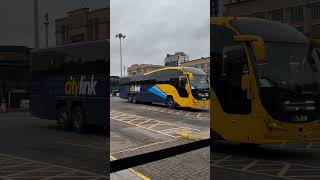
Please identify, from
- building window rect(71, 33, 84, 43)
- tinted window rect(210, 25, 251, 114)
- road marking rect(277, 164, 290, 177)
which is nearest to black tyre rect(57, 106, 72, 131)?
building window rect(71, 33, 84, 43)

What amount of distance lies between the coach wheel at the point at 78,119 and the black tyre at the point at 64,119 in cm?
3

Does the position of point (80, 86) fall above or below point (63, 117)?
above

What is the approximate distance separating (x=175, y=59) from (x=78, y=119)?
515 millimetres

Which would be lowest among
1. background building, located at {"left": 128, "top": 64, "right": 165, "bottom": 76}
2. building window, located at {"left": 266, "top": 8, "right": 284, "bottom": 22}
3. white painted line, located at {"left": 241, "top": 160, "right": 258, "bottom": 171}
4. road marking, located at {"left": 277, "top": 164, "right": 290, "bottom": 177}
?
road marking, located at {"left": 277, "top": 164, "right": 290, "bottom": 177}

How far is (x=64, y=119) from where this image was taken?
5.35 feet

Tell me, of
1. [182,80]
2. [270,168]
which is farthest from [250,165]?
[182,80]

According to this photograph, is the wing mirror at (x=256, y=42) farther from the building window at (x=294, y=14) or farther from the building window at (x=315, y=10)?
the building window at (x=315, y=10)

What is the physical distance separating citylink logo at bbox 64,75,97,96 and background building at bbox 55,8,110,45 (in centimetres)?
16

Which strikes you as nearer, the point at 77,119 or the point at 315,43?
the point at 77,119

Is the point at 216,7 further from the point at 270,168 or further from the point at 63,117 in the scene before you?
the point at 270,168

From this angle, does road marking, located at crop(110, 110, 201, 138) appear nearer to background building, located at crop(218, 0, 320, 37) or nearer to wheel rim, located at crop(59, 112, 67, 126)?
wheel rim, located at crop(59, 112, 67, 126)

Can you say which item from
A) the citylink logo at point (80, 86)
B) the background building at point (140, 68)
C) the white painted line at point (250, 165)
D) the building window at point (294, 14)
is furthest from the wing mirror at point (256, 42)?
the citylink logo at point (80, 86)

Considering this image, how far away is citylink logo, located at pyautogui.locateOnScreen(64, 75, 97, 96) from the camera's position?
4.87 ft

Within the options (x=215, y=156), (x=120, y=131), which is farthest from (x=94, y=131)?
(x=215, y=156)
